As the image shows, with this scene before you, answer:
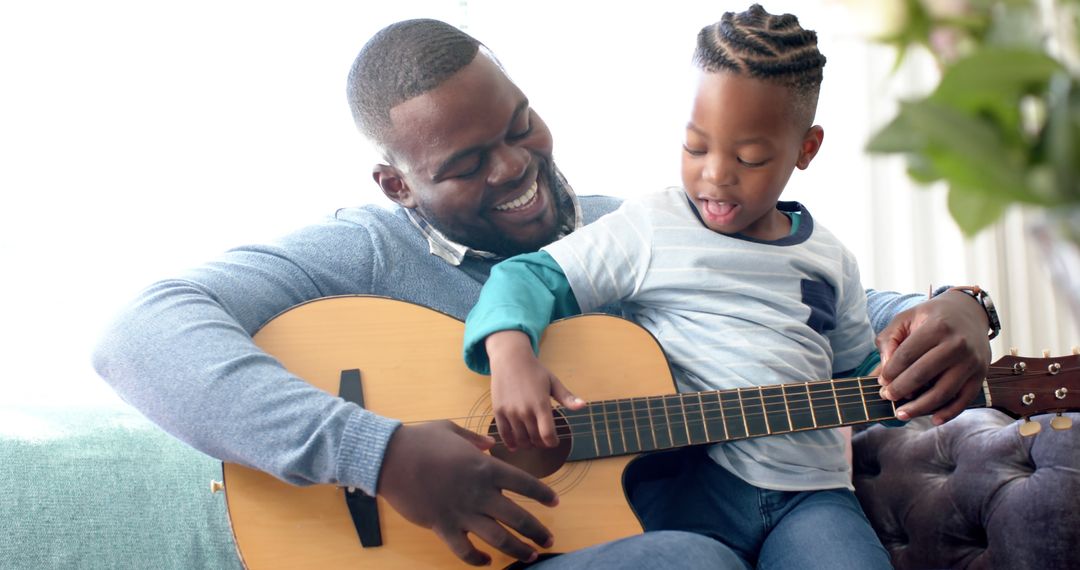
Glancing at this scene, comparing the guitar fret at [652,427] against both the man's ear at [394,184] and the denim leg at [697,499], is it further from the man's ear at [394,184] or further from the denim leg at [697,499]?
the man's ear at [394,184]

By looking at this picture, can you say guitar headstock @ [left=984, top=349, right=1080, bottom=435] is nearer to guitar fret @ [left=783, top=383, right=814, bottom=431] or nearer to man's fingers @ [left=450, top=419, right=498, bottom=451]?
guitar fret @ [left=783, top=383, right=814, bottom=431]

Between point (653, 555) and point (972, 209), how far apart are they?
2.20ft

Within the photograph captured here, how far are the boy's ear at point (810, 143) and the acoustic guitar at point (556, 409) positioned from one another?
1.05 feet

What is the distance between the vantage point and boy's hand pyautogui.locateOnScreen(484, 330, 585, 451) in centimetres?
103

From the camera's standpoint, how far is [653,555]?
95 centimetres

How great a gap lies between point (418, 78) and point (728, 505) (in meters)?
0.71

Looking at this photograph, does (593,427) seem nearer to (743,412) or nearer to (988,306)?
(743,412)

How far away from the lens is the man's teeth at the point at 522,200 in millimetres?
1377

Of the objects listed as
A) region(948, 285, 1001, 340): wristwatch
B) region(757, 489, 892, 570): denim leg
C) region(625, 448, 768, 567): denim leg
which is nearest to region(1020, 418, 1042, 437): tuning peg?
region(948, 285, 1001, 340): wristwatch

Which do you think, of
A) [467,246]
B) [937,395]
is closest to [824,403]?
[937,395]

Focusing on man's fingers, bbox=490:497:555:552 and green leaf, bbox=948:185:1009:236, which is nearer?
green leaf, bbox=948:185:1009:236

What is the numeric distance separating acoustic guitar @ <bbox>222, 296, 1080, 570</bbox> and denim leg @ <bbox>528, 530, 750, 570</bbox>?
0.11 meters

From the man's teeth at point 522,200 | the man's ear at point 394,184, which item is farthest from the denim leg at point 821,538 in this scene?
the man's ear at point 394,184

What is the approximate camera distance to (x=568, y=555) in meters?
1.00
